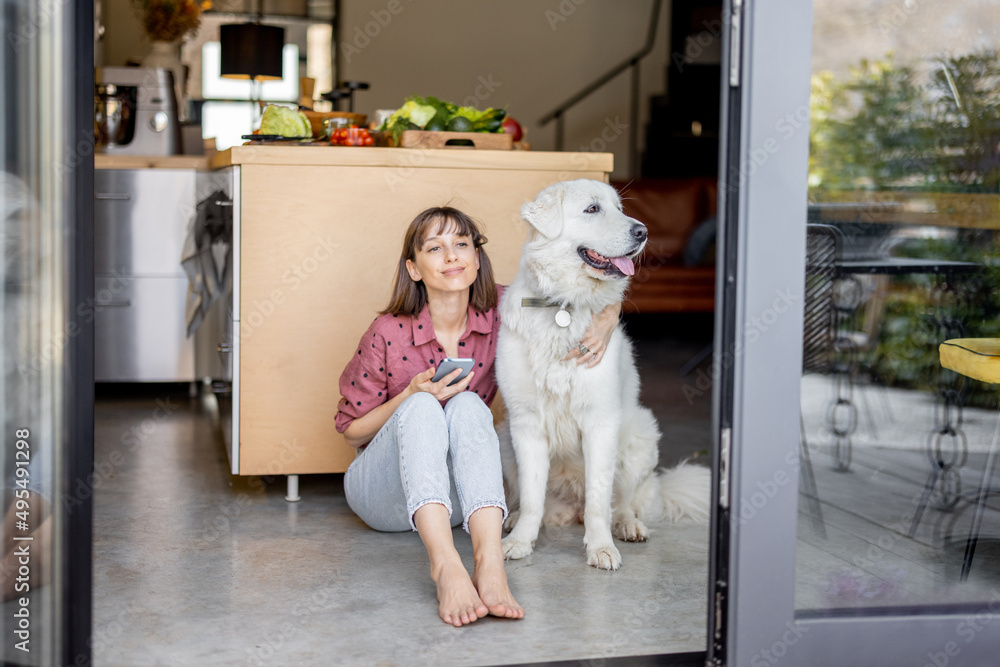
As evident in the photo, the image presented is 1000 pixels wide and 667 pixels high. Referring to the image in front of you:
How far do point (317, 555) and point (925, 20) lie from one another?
1834mm

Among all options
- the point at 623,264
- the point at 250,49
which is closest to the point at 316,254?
the point at 623,264

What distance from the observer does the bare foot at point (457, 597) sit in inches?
75.5

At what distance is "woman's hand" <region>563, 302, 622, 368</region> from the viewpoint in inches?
91.0

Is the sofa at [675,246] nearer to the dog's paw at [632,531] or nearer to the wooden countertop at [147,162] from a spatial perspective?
the wooden countertop at [147,162]

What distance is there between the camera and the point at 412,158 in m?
2.68

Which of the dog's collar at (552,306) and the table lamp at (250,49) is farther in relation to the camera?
the table lamp at (250,49)

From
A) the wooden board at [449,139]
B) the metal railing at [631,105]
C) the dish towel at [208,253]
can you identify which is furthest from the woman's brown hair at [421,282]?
the metal railing at [631,105]

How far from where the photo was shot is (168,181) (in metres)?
4.11

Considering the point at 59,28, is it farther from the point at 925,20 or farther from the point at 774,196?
the point at 925,20

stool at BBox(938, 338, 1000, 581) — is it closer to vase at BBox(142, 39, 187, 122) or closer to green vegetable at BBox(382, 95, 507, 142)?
green vegetable at BBox(382, 95, 507, 142)

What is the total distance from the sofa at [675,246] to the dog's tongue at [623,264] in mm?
3136

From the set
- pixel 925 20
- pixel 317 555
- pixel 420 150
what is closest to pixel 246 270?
pixel 420 150

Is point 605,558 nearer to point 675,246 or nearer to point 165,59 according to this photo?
point 165,59

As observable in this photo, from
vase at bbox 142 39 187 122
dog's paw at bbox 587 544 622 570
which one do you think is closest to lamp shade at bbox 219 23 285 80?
vase at bbox 142 39 187 122
